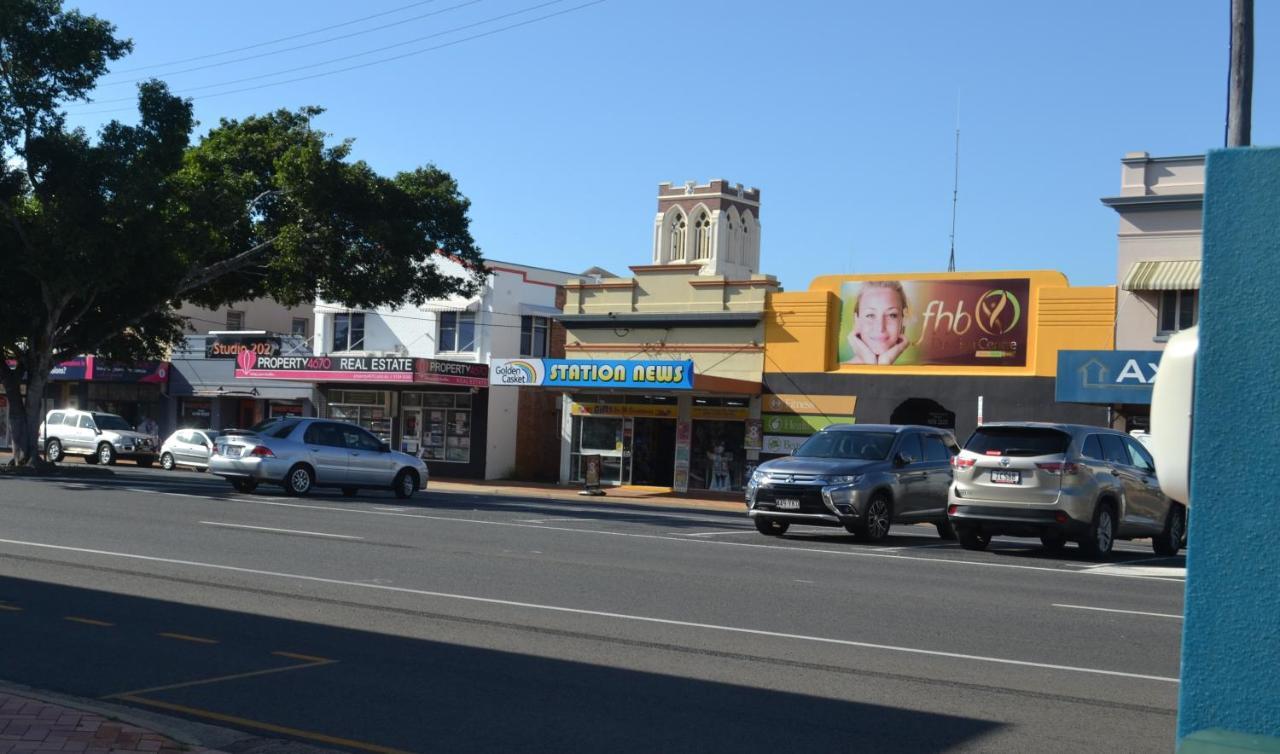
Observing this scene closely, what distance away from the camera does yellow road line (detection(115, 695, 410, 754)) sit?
22.2 feet

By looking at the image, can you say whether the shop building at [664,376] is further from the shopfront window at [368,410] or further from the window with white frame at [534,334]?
the shopfront window at [368,410]

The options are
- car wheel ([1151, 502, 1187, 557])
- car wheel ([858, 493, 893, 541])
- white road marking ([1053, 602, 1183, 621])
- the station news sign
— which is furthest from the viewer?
the station news sign

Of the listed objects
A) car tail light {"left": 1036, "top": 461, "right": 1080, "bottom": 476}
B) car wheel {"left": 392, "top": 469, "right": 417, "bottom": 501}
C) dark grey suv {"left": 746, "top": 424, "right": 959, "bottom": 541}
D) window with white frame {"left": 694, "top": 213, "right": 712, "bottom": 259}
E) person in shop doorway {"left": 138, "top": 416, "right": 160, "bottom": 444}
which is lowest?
person in shop doorway {"left": 138, "top": 416, "right": 160, "bottom": 444}

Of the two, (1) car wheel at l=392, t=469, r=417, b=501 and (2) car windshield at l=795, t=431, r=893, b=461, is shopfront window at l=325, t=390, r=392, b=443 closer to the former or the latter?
(1) car wheel at l=392, t=469, r=417, b=501

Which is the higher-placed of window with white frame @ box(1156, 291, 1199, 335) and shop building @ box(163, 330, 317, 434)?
window with white frame @ box(1156, 291, 1199, 335)

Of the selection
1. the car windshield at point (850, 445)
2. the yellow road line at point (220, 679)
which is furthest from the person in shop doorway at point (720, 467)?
the yellow road line at point (220, 679)

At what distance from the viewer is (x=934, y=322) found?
35.0 meters

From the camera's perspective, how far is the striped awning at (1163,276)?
101 ft

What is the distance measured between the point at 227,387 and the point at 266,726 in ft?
148

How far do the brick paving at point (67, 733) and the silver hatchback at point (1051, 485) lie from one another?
522 inches

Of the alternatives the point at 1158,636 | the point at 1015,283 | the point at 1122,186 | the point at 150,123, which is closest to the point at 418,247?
the point at 150,123

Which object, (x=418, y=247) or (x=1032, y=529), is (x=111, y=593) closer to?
(x=1032, y=529)

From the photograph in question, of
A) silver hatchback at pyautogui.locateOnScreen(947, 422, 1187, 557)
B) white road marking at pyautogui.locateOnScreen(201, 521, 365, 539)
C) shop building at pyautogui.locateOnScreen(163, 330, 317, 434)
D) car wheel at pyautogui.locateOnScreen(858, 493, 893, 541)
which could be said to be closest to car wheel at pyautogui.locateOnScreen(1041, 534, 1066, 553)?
silver hatchback at pyautogui.locateOnScreen(947, 422, 1187, 557)

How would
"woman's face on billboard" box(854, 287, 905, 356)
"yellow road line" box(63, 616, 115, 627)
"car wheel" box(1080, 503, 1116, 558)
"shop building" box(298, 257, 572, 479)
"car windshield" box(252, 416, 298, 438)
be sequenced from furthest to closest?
1. "shop building" box(298, 257, 572, 479)
2. "woman's face on billboard" box(854, 287, 905, 356)
3. "car windshield" box(252, 416, 298, 438)
4. "car wheel" box(1080, 503, 1116, 558)
5. "yellow road line" box(63, 616, 115, 627)
